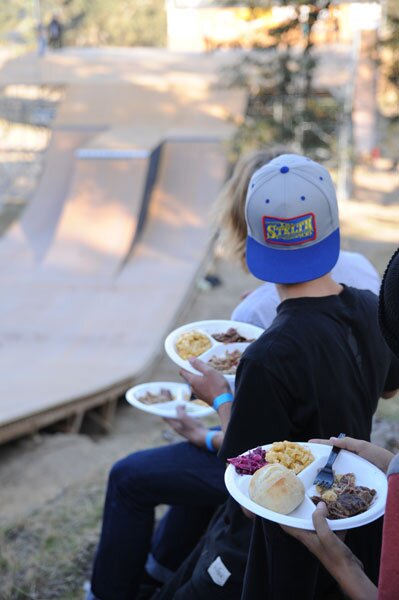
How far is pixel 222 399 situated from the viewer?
2205 millimetres

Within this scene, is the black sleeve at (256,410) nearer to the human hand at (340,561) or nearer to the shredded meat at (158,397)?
the human hand at (340,561)

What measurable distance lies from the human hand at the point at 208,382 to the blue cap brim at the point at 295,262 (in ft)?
1.19

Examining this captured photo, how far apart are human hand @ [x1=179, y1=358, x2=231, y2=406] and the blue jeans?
51 cm

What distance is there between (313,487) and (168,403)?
1.46 meters

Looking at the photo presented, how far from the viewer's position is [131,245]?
1045 centimetres

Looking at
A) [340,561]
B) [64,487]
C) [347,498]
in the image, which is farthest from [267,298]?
[64,487]

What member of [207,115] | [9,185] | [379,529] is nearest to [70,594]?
[379,529]

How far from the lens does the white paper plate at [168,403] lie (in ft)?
9.82

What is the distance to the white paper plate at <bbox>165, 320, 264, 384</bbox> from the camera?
97.6 inches

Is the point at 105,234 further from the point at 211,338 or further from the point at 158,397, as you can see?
the point at 211,338

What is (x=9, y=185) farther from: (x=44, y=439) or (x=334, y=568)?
(x=334, y=568)

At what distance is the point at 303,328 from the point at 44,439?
445 centimetres

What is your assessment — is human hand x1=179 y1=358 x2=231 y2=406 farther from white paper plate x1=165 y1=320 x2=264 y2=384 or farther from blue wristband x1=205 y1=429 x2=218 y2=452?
blue wristband x1=205 y1=429 x2=218 y2=452

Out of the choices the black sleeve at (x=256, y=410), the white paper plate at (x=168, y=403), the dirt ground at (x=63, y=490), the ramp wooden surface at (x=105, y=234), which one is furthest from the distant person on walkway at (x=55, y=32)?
the black sleeve at (x=256, y=410)
